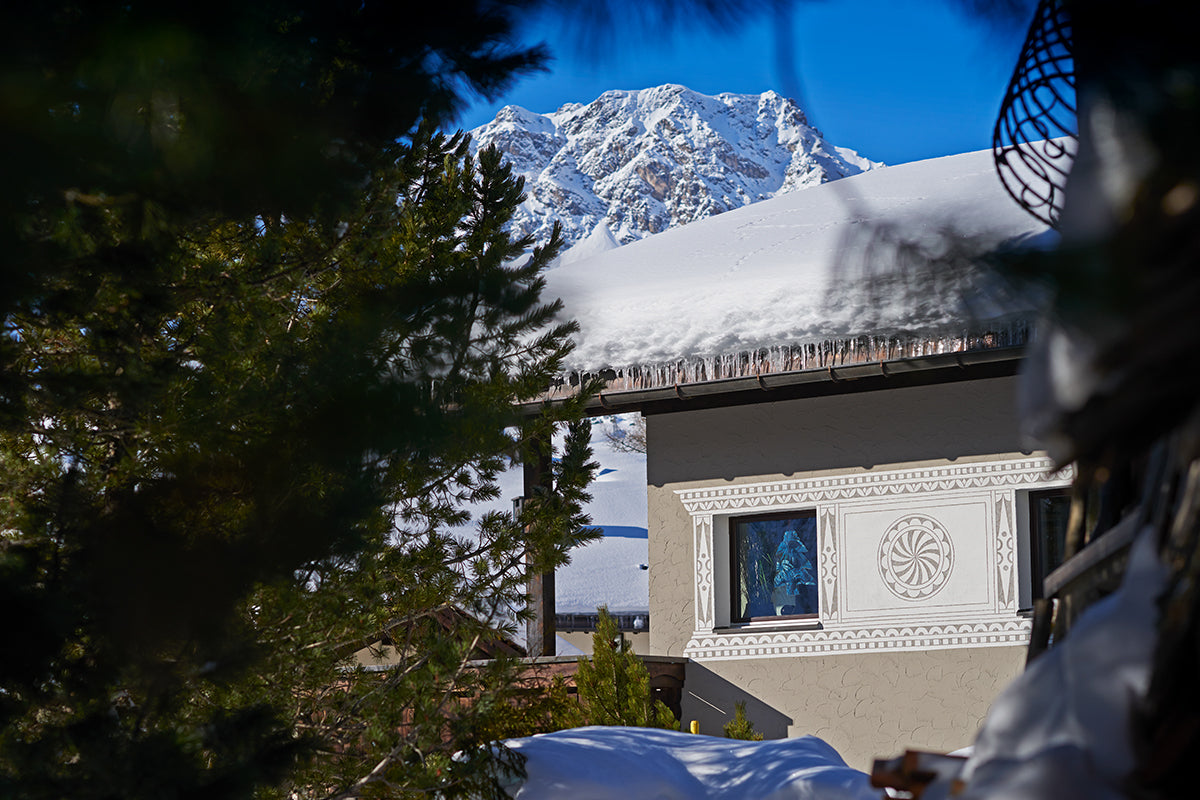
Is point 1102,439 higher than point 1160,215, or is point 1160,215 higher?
point 1160,215

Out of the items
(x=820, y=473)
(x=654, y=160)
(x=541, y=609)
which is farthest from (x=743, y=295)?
(x=654, y=160)

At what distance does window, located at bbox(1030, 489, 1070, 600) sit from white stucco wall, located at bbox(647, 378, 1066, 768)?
0.11m

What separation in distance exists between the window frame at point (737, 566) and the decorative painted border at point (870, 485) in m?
0.16

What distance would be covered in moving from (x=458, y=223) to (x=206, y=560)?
8.77 ft

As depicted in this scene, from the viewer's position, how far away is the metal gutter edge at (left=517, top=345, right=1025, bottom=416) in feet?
28.3

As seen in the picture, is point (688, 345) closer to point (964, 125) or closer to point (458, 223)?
point (458, 223)

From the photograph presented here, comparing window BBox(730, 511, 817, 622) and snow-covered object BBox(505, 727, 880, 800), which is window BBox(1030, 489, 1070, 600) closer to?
window BBox(730, 511, 817, 622)

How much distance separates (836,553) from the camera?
380 inches

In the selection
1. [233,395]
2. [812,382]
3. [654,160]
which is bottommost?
[233,395]

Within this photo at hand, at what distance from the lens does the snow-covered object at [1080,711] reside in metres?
1.45

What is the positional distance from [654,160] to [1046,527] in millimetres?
129883

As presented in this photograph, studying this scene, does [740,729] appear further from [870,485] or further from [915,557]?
[870,485]

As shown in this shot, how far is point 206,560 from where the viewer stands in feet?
9.97

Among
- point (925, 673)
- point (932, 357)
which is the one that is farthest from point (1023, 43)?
point (925, 673)
